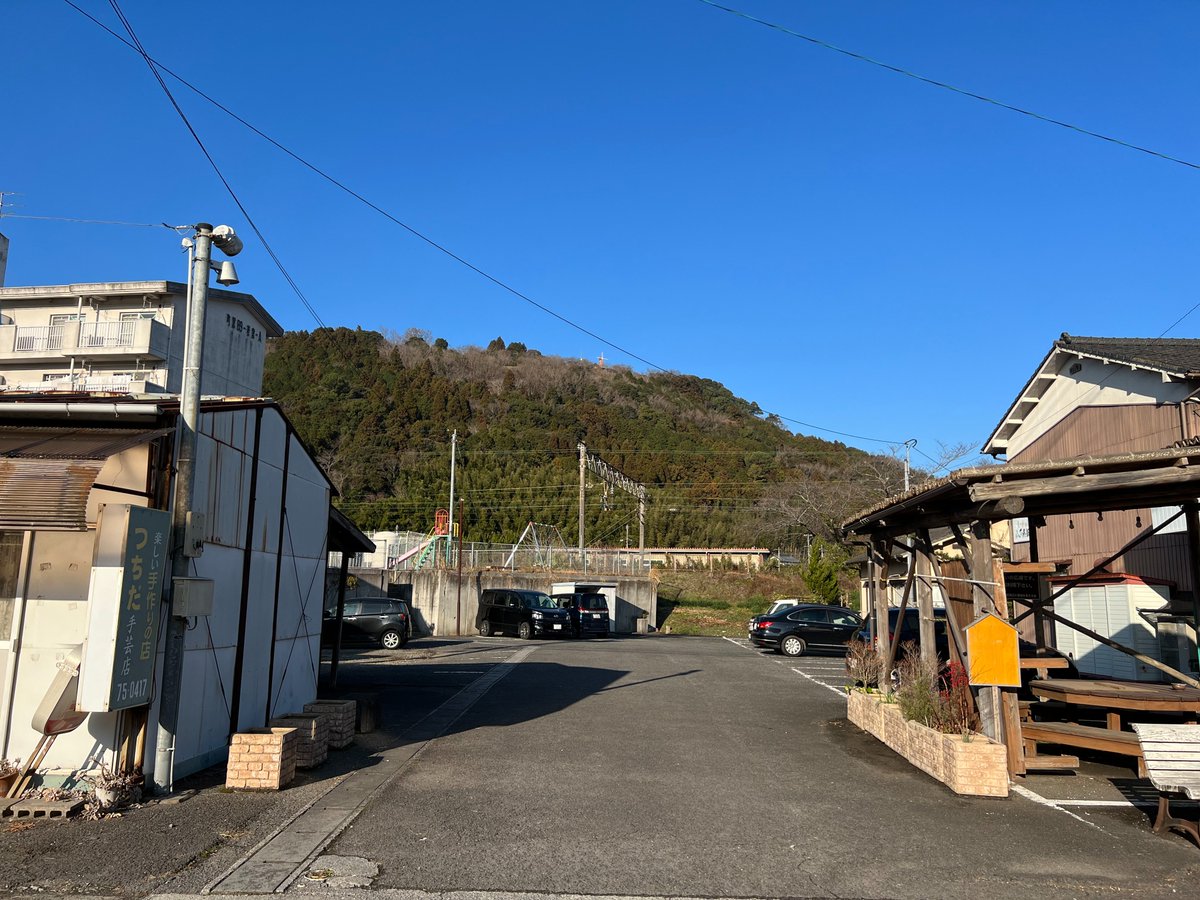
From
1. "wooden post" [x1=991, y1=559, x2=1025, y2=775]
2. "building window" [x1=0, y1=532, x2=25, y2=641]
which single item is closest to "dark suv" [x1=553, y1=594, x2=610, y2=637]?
"wooden post" [x1=991, y1=559, x2=1025, y2=775]

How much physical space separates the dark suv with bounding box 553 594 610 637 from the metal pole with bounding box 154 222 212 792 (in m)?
26.9

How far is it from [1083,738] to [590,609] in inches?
1047

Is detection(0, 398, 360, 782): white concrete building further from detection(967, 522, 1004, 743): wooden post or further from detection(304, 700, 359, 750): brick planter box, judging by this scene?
detection(967, 522, 1004, 743): wooden post

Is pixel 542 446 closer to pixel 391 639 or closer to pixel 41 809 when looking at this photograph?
pixel 391 639

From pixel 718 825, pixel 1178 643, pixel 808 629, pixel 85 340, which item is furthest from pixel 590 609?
pixel 718 825

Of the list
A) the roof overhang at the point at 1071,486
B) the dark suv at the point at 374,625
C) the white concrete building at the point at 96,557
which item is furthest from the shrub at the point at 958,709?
the dark suv at the point at 374,625

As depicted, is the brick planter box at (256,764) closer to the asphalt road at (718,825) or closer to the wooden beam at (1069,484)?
the asphalt road at (718,825)

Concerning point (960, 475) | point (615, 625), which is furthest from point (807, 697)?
point (615, 625)

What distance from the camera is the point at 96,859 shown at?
20.3 feet

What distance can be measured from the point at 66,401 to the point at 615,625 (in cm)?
3221

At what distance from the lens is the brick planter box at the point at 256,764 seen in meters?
8.20

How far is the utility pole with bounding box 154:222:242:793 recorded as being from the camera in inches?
313

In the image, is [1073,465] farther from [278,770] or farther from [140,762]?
[140,762]

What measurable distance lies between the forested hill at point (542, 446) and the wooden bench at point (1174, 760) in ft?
131
